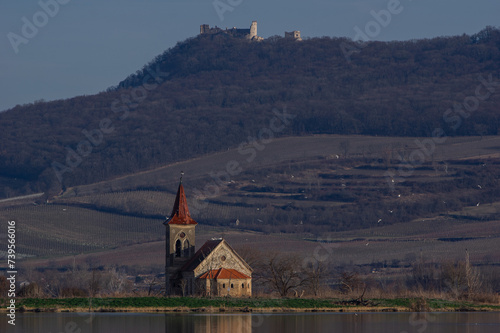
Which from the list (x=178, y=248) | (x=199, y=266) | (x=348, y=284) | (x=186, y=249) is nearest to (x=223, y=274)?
(x=199, y=266)

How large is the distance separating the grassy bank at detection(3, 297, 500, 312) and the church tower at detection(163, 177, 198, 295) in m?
13.3

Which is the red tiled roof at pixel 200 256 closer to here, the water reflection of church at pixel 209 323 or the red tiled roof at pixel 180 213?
the red tiled roof at pixel 180 213

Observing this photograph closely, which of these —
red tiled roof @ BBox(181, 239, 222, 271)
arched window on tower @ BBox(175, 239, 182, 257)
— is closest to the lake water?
red tiled roof @ BBox(181, 239, 222, 271)

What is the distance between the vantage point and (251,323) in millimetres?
60750

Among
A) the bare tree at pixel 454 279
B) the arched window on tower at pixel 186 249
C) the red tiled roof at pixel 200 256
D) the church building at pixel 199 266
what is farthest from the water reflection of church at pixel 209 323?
the bare tree at pixel 454 279

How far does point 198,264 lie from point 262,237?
98.7 metres

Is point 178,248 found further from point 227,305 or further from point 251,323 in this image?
point 251,323

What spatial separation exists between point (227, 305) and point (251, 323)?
11.0 meters

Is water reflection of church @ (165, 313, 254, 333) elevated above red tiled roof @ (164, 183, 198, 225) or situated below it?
below

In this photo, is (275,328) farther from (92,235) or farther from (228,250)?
(92,235)

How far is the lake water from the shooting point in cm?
5578

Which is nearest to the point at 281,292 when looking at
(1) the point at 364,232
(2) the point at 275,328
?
(2) the point at 275,328

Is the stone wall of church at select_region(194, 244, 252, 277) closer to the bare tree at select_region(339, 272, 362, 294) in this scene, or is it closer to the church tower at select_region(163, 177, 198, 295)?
the church tower at select_region(163, 177, 198, 295)

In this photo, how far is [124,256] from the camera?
557 feet
